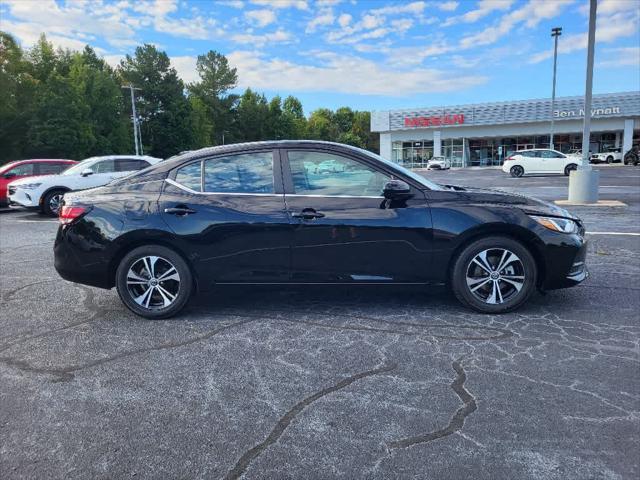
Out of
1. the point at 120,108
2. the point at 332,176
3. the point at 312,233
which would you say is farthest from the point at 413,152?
the point at 312,233

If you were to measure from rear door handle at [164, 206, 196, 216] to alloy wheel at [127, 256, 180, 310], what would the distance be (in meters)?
0.42

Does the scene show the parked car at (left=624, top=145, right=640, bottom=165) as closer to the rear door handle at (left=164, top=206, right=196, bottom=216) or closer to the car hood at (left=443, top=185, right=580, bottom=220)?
the car hood at (left=443, top=185, right=580, bottom=220)

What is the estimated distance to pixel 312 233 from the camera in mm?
4363

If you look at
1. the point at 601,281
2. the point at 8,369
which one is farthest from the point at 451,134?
the point at 8,369

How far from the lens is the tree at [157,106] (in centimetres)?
6356

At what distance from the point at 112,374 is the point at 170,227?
142 centimetres

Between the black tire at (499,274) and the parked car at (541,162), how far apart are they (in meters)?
27.3

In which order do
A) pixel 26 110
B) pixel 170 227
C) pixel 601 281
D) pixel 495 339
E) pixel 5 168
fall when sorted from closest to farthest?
pixel 495 339, pixel 170 227, pixel 601 281, pixel 5 168, pixel 26 110

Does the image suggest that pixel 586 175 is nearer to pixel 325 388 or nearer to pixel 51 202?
pixel 325 388

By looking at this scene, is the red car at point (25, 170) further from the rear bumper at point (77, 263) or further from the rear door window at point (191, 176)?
the rear door window at point (191, 176)

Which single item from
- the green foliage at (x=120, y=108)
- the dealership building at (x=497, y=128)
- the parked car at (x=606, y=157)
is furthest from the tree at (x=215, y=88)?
the parked car at (x=606, y=157)

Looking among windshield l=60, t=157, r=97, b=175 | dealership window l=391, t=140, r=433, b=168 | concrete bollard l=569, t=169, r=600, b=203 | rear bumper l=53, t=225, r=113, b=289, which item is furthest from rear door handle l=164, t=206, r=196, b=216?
dealership window l=391, t=140, r=433, b=168

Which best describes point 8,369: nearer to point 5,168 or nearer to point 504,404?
point 504,404

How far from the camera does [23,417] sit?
2.88 metres
